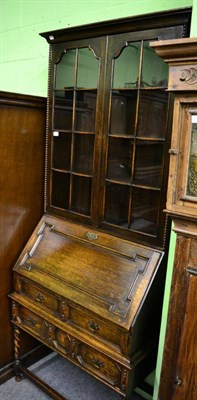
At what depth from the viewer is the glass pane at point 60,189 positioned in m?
1.96

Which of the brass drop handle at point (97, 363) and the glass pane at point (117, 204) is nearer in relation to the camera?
the brass drop handle at point (97, 363)

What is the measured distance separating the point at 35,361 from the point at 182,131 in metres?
1.87

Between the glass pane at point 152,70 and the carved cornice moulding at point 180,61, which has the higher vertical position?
the glass pane at point 152,70

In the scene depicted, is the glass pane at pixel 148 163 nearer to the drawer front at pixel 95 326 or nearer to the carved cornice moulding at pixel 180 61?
the carved cornice moulding at pixel 180 61

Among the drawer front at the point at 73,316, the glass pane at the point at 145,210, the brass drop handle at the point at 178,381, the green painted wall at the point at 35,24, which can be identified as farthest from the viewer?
the green painted wall at the point at 35,24

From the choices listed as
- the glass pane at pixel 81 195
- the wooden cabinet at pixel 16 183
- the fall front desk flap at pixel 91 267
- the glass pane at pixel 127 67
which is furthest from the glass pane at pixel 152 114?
the wooden cabinet at pixel 16 183

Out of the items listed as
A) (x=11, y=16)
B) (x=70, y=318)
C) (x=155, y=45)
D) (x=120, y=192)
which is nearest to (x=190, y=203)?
(x=155, y=45)

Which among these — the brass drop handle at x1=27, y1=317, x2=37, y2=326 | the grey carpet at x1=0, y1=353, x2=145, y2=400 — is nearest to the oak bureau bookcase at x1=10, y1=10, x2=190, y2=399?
the brass drop handle at x1=27, y1=317, x2=37, y2=326

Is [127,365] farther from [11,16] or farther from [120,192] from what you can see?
[11,16]

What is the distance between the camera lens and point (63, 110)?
1.90 meters

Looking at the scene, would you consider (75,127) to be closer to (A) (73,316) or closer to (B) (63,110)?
Answer: (B) (63,110)

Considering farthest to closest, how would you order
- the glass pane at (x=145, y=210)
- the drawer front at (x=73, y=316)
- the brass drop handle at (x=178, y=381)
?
the glass pane at (x=145, y=210) < the drawer front at (x=73, y=316) < the brass drop handle at (x=178, y=381)

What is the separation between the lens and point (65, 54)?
1840 mm

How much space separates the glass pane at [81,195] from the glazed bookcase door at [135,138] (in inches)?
5.2
